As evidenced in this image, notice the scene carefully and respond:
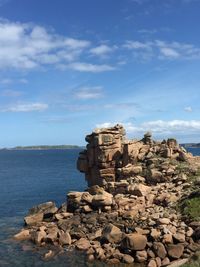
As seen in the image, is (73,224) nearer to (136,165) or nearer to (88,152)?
(136,165)

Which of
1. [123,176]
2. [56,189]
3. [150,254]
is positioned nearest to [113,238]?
[150,254]

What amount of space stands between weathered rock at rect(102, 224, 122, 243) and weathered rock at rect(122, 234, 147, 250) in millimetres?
Result: 1998

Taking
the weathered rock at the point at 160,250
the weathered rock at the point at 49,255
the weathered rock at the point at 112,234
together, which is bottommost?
the weathered rock at the point at 49,255

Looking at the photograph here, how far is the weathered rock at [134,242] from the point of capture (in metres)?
38.1

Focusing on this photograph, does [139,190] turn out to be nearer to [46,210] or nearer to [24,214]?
[46,210]

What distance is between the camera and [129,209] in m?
48.0

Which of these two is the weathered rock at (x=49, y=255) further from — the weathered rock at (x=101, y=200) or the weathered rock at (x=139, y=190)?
the weathered rock at (x=139, y=190)

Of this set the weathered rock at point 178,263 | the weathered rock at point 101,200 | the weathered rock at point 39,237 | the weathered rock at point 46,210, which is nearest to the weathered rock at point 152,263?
the weathered rock at point 178,263

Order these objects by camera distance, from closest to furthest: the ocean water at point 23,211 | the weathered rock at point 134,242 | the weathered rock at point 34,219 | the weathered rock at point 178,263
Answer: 1. the weathered rock at point 178,263
2. the weathered rock at point 134,242
3. the ocean water at point 23,211
4. the weathered rock at point 34,219

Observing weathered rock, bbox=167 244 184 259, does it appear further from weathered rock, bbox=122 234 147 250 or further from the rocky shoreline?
weathered rock, bbox=122 234 147 250

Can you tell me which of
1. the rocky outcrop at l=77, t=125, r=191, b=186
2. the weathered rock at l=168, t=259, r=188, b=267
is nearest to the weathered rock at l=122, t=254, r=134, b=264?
the weathered rock at l=168, t=259, r=188, b=267

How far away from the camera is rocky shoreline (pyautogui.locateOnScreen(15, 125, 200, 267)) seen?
38.4 metres

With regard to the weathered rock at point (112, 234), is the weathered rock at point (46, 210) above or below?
above

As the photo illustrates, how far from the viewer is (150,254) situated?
123ft
